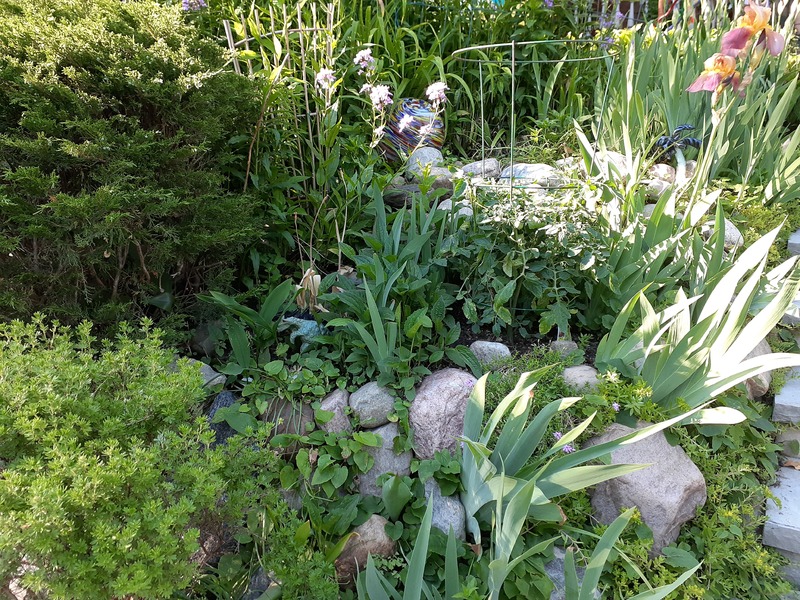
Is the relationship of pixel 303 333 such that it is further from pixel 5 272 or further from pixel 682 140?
pixel 682 140

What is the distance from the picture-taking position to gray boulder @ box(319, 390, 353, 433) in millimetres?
1899

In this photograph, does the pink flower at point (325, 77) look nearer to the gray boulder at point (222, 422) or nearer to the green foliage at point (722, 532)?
the gray boulder at point (222, 422)

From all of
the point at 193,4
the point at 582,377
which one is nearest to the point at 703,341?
the point at 582,377

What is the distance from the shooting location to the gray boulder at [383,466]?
1818 millimetres

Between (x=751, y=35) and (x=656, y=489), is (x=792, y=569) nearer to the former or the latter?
(x=656, y=489)

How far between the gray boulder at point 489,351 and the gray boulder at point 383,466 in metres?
0.50

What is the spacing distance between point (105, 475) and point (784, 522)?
2.18 meters

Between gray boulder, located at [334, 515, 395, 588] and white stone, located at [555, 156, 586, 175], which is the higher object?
white stone, located at [555, 156, 586, 175]

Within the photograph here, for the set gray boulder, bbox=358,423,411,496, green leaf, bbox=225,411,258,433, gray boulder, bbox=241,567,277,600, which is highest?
green leaf, bbox=225,411,258,433

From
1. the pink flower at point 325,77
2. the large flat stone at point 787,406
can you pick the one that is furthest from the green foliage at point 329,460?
the large flat stone at point 787,406

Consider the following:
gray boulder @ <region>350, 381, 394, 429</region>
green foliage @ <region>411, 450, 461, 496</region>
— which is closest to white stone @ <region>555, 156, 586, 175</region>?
gray boulder @ <region>350, 381, 394, 429</region>

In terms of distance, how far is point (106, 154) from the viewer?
5.83 feet

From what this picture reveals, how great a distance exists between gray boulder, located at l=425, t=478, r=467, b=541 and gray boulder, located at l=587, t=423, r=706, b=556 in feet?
1.56

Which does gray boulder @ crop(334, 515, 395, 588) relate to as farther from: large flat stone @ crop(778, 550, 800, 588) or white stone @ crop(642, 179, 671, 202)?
white stone @ crop(642, 179, 671, 202)
